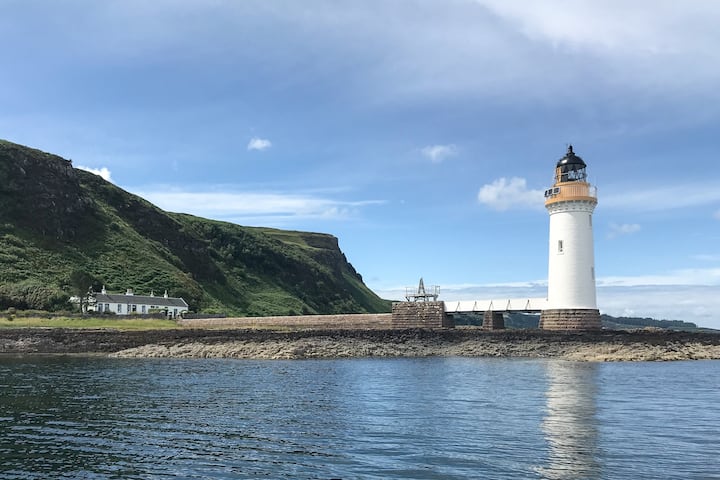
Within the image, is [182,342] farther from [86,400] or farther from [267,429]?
[267,429]

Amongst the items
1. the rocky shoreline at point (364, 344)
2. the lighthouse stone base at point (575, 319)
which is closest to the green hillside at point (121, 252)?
the rocky shoreline at point (364, 344)

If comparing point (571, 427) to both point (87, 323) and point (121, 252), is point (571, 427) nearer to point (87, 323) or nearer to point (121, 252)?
point (87, 323)

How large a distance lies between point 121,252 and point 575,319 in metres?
93.1

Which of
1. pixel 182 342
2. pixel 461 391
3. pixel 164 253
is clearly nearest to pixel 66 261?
pixel 164 253

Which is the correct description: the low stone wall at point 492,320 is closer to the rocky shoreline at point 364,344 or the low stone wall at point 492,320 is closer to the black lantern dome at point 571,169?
the rocky shoreline at point 364,344

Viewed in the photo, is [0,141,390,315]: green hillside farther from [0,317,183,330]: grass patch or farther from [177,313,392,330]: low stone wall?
[177,313,392,330]: low stone wall

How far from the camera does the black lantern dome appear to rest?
176 ft

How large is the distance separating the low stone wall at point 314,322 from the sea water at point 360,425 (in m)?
25.1

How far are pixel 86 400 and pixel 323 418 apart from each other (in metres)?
11.3

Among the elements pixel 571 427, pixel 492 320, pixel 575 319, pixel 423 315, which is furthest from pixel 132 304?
pixel 571 427

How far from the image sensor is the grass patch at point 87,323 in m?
59.9

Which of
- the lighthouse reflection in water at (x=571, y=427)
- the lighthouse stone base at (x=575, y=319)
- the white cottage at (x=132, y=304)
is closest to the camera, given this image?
the lighthouse reflection in water at (x=571, y=427)

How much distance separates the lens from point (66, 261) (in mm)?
102250

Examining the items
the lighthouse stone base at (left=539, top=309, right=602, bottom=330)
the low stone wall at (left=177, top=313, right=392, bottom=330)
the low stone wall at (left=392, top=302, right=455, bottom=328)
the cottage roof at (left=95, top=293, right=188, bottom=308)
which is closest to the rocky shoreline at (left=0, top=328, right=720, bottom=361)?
the lighthouse stone base at (left=539, top=309, right=602, bottom=330)
